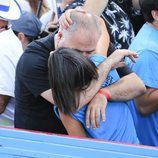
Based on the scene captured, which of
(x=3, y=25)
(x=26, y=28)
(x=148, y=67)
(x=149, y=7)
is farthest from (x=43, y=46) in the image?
(x=26, y=28)

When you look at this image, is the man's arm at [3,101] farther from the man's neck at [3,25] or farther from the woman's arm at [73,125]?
the woman's arm at [73,125]

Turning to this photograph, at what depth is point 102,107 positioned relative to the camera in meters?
1.74

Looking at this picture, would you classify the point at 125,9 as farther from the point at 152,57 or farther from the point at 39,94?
the point at 39,94

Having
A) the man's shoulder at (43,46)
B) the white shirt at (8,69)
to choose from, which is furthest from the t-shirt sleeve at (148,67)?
the white shirt at (8,69)

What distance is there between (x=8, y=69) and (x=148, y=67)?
83 centimetres

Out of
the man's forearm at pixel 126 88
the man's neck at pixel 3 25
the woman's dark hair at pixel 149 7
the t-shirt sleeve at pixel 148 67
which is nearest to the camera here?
the man's forearm at pixel 126 88

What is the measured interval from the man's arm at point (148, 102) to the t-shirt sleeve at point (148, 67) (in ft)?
0.13

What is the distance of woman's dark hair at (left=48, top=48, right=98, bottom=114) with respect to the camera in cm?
163

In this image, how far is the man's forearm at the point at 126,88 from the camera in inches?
72.9

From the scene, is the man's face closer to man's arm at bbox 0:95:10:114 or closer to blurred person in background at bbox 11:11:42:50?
man's arm at bbox 0:95:10:114

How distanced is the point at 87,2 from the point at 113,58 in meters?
0.56

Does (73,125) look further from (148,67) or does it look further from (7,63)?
(7,63)

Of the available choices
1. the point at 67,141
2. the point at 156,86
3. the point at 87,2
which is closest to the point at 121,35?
the point at 87,2

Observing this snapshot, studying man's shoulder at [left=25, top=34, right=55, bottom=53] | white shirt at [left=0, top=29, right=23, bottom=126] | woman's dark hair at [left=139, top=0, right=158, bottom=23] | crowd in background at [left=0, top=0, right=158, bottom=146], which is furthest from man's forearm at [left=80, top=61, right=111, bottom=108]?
white shirt at [left=0, top=29, right=23, bottom=126]
